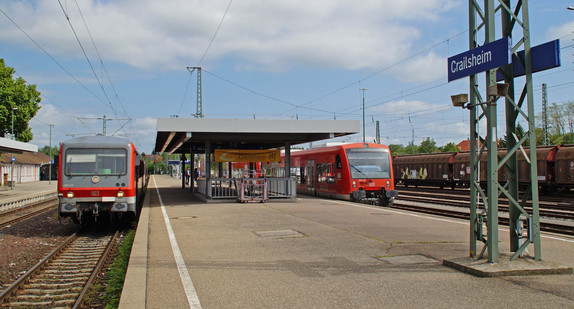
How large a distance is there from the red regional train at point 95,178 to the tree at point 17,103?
2891 cm

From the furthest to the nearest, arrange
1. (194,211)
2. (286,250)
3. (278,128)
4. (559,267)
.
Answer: (278,128) < (194,211) < (286,250) < (559,267)

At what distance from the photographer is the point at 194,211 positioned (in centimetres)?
1541

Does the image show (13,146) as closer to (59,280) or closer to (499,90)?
(59,280)

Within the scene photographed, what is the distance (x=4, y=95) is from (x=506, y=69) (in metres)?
40.7

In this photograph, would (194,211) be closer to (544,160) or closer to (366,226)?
(366,226)

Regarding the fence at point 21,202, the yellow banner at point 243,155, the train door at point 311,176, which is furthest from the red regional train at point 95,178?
the train door at point 311,176

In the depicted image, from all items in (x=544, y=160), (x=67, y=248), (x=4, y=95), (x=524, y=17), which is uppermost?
(x=4, y=95)

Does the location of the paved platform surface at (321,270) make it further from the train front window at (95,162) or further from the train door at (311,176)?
the train door at (311,176)

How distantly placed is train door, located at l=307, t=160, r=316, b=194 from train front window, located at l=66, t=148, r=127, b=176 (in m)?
13.3

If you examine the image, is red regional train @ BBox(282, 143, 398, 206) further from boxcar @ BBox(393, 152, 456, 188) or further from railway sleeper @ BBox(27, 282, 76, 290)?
boxcar @ BBox(393, 152, 456, 188)

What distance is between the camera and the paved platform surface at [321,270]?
5.19 meters

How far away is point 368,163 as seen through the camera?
20172 millimetres

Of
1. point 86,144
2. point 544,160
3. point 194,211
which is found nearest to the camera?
point 86,144

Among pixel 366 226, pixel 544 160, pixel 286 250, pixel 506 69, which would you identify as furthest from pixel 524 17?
pixel 544 160
